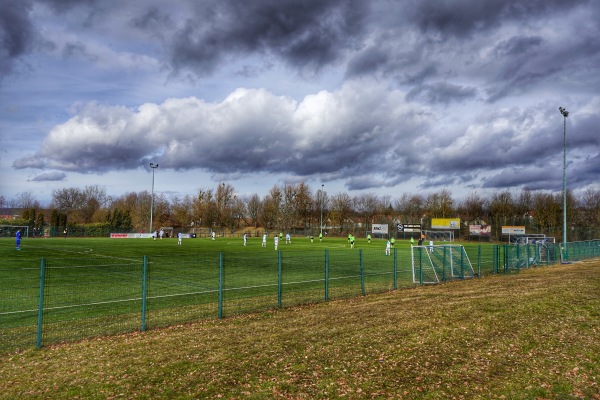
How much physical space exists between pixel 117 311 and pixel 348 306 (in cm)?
730

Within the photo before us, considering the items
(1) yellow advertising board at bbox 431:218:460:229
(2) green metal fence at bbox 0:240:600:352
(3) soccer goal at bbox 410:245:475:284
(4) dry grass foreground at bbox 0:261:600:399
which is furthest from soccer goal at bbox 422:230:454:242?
(4) dry grass foreground at bbox 0:261:600:399

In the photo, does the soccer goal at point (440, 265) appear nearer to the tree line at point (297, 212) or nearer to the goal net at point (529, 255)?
the goal net at point (529, 255)

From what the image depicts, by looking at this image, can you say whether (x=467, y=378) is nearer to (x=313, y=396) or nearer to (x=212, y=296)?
(x=313, y=396)

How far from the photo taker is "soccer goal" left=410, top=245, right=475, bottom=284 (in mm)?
22281

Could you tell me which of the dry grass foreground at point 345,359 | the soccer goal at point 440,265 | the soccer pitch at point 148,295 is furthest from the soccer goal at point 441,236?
the dry grass foreground at point 345,359

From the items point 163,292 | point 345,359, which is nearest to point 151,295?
point 163,292

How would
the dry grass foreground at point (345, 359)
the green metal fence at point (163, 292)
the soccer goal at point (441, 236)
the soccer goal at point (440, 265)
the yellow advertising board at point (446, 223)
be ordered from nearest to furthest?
the dry grass foreground at point (345, 359)
the green metal fence at point (163, 292)
the soccer goal at point (440, 265)
the soccer goal at point (441, 236)
the yellow advertising board at point (446, 223)

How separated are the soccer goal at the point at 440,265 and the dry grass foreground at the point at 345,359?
9.26m

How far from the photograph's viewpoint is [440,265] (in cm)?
2398

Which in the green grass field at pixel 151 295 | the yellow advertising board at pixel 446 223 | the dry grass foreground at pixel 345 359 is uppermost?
the yellow advertising board at pixel 446 223

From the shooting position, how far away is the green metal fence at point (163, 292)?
1198 centimetres

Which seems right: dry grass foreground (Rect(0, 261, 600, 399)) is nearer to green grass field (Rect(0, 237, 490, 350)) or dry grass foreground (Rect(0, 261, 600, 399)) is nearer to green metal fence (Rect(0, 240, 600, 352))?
green metal fence (Rect(0, 240, 600, 352))

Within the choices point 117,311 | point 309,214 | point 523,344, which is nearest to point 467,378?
point 523,344

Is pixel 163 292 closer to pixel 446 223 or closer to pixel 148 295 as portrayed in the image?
pixel 148 295
